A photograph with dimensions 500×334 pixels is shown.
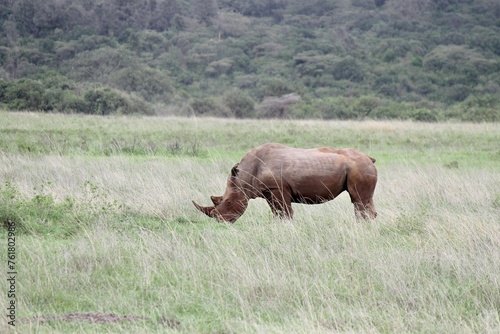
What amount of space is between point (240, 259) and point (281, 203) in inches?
88.4

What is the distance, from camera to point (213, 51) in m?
65.6

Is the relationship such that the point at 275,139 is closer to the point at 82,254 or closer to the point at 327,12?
the point at 82,254

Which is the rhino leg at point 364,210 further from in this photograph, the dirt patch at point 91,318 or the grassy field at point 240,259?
the dirt patch at point 91,318

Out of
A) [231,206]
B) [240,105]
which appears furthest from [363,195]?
[240,105]

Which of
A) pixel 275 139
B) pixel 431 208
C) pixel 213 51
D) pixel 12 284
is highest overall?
pixel 12 284

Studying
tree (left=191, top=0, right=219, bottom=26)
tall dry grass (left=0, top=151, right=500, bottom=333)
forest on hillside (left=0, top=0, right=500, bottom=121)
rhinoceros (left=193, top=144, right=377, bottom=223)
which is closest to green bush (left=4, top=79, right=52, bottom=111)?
forest on hillside (left=0, top=0, right=500, bottom=121)

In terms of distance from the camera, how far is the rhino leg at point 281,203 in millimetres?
8336

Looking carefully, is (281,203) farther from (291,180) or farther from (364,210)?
(364,210)

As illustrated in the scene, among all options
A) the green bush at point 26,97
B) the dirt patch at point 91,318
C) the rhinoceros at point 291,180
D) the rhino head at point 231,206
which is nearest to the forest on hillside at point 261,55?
the green bush at point 26,97

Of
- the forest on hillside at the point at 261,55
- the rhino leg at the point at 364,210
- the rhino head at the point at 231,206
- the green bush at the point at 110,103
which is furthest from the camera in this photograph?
the forest on hillside at the point at 261,55

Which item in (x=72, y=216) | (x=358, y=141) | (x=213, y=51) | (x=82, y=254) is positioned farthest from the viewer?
(x=213, y=51)

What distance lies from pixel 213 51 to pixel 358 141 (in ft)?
153

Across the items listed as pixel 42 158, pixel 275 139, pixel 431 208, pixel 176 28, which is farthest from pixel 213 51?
pixel 431 208

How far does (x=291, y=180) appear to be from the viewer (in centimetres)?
830
